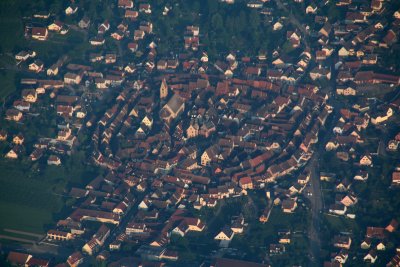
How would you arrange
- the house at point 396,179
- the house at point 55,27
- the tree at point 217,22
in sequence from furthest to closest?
the house at point 55,27
the tree at point 217,22
the house at point 396,179

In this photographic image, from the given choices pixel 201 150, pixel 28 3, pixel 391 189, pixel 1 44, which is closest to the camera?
pixel 391 189

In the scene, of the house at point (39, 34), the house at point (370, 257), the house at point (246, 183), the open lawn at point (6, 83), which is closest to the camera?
the house at point (370, 257)

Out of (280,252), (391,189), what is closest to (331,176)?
(391,189)

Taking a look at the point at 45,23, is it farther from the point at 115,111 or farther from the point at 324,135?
the point at 324,135

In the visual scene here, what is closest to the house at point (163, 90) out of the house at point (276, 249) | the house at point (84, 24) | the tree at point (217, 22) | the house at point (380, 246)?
the tree at point (217, 22)

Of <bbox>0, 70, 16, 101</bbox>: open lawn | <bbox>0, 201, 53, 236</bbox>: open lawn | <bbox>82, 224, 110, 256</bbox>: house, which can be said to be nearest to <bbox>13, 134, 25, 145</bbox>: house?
<bbox>0, 70, 16, 101</bbox>: open lawn

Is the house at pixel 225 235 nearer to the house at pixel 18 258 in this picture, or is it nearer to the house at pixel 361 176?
the house at pixel 361 176

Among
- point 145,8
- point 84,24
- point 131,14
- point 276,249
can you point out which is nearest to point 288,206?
point 276,249
